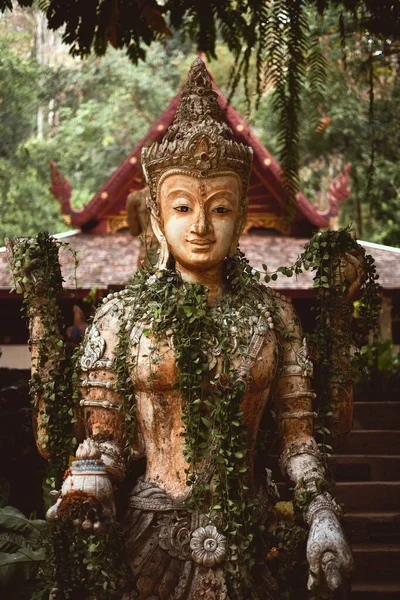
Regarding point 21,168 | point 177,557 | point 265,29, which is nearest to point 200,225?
point 265,29

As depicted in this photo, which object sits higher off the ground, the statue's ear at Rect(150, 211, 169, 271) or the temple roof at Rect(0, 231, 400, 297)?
the temple roof at Rect(0, 231, 400, 297)

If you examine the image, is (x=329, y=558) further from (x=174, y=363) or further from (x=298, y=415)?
(x=174, y=363)

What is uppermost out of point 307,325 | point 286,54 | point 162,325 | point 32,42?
point 32,42

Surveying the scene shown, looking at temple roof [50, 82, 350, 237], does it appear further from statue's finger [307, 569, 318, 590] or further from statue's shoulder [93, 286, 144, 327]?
statue's finger [307, 569, 318, 590]

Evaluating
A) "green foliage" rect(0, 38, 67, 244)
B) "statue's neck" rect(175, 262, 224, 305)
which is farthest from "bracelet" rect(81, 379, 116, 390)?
"green foliage" rect(0, 38, 67, 244)

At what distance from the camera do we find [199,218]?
329 cm

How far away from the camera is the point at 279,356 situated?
11.0 feet

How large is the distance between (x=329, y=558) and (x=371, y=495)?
4213 millimetres

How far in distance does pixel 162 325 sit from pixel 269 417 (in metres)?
0.53

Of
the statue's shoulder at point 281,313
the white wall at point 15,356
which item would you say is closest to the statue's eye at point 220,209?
the statue's shoulder at point 281,313

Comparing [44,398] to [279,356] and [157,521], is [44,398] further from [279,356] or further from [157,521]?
[279,356]

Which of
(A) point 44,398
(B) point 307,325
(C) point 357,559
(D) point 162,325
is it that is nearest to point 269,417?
(D) point 162,325

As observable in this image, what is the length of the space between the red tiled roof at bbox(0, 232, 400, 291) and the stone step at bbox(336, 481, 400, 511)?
4.37 meters

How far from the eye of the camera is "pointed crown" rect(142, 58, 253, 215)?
3.32 m
